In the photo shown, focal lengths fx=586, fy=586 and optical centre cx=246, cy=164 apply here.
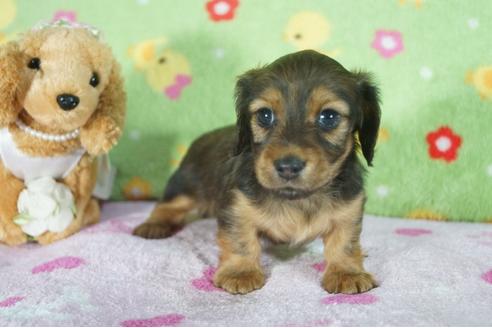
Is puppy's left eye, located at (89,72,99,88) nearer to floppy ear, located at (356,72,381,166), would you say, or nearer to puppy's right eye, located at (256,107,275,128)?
puppy's right eye, located at (256,107,275,128)

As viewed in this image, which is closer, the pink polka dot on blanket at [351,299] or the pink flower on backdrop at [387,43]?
the pink polka dot on blanket at [351,299]

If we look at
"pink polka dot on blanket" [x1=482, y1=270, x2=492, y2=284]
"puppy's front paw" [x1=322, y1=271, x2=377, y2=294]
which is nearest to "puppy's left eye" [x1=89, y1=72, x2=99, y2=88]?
"puppy's front paw" [x1=322, y1=271, x2=377, y2=294]

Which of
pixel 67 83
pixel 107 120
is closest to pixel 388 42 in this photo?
pixel 107 120

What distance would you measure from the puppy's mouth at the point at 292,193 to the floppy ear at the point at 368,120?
0.31 m

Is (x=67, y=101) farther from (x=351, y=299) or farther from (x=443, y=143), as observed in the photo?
(x=443, y=143)

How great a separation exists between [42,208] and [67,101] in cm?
50

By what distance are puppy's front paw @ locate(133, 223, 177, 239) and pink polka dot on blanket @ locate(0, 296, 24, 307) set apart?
0.85m

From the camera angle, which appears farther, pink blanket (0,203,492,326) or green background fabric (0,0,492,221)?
green background fabric (0,0,492,221)

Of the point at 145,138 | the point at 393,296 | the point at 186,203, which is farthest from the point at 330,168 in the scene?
the point at 145,138

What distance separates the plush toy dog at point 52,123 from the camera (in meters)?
2.44

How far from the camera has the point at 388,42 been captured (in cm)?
330

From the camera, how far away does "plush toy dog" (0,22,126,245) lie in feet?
7.99

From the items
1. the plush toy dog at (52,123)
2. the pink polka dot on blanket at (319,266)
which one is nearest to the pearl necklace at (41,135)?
the plush toy dog at (52,123)

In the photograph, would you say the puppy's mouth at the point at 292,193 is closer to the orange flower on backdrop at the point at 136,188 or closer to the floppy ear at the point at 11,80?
the floppy ear at the point at 11,80
